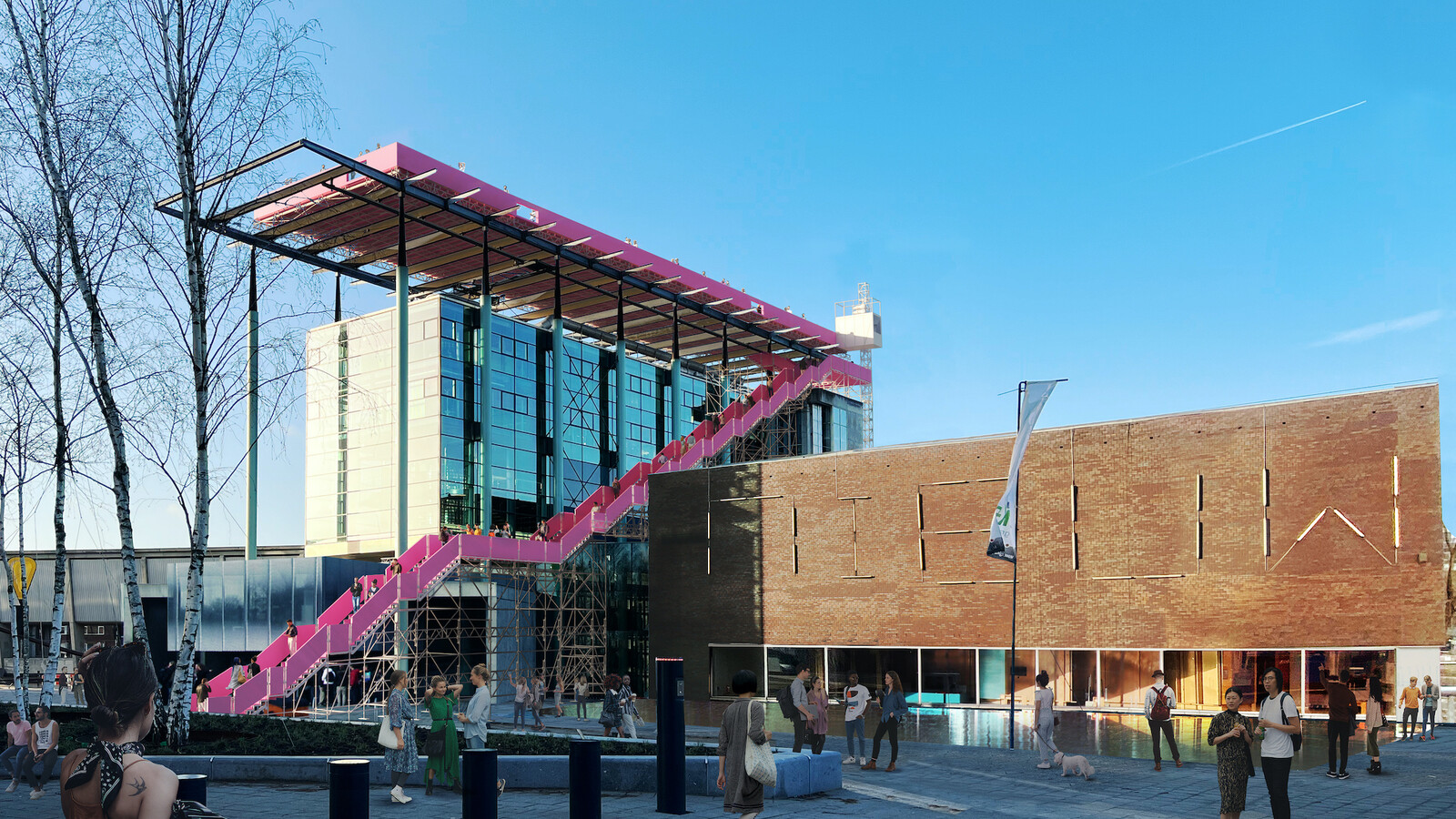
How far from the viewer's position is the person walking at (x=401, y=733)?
14664 mm

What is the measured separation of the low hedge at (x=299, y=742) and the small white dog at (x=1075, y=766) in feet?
17.6

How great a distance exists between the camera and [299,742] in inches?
721

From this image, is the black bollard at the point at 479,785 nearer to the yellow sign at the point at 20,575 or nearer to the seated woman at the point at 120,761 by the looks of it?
the seated woman at the point at 120,761

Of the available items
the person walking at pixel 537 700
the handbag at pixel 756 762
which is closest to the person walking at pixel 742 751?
the handbag at pixel 756 762

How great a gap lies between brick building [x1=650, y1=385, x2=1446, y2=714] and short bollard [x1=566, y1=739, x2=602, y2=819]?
75.3ft

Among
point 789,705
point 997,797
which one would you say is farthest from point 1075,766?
point 789,705

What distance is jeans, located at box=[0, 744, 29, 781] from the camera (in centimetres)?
1630

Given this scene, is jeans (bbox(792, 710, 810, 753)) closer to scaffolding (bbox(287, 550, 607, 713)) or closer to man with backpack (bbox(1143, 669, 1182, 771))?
man with backpack (bbox(1143, 669, 1182, 771))

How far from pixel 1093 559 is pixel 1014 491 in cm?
944

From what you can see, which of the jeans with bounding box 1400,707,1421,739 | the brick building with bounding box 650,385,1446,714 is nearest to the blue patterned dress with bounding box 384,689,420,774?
the jeans with bounding box 1400,707,1421,739

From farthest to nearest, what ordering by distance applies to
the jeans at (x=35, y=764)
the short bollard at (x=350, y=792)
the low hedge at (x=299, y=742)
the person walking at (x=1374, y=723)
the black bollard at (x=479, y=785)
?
the person walking at (x=1374, y=723) < the low hedge at (x=299, y=742) < the jeans at (x=35, y=764) < the black bollard at (x=479, y=785) < the short bollard at (x=350, y=792)

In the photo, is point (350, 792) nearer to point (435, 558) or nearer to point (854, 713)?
point (854, 713)

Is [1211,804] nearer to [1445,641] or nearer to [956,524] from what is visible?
[1445,641]

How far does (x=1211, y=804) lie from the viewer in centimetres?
1500
